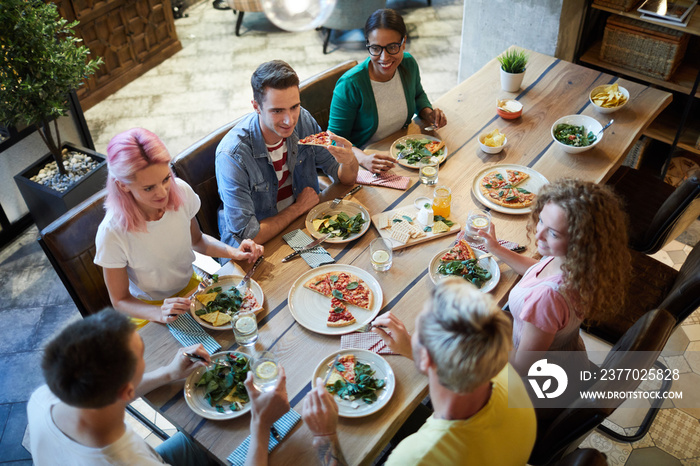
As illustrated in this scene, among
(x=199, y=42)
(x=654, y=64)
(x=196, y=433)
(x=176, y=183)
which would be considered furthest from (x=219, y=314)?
(x=199, y=42)

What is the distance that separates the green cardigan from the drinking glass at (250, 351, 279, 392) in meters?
1.53

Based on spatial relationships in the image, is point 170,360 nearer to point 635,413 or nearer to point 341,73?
point 341,73

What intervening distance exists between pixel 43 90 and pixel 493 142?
2.64 metres

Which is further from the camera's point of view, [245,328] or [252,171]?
[252,171]

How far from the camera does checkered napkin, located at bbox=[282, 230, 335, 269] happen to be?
7.43 ft

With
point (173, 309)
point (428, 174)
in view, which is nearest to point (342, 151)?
point (428, 174)

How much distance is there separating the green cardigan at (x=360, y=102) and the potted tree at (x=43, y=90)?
67.0 inches

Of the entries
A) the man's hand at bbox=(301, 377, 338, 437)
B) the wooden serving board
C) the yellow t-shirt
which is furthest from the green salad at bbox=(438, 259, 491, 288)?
the man's hand at bbox=(301, 377, 338, 437)

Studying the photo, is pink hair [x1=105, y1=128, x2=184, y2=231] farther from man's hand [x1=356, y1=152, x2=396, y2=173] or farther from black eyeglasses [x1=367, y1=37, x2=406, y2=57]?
black eyeglasses [x1=367, y1=37, x2=406, y2=57]

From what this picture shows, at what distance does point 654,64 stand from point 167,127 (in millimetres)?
3834

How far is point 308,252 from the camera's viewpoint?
2314 millimetres

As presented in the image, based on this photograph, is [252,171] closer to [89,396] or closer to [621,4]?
[89,396]

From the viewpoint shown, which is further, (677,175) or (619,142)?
(677,175)

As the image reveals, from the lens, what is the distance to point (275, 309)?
2082 mm
